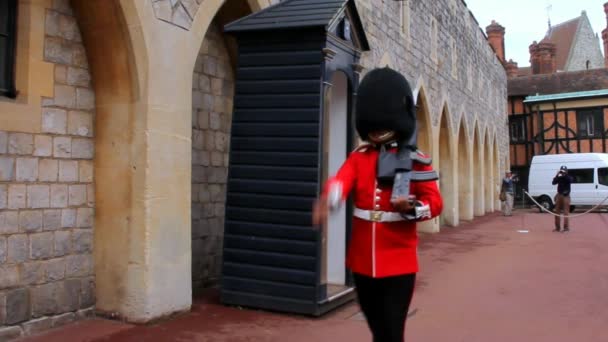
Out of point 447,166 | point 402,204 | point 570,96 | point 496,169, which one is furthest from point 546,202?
point 402,204

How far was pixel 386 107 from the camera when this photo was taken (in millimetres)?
3004

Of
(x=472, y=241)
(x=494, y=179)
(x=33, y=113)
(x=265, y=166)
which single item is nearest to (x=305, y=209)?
(x=265, y=166)

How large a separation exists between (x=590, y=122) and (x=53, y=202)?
97.5ft

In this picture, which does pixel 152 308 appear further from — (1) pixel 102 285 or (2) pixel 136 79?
(2) pixel 136 79

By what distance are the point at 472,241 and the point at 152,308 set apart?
869cm

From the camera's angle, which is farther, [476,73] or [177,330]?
[476,73]

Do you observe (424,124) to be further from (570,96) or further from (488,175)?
(570,96)

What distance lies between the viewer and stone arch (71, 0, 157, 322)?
16.1ft

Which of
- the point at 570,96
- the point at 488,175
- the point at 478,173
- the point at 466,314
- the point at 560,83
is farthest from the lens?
the point at 560,83

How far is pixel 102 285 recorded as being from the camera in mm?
5109

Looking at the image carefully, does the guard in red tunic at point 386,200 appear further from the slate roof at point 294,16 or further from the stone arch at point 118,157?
the stone arch at point 118,157

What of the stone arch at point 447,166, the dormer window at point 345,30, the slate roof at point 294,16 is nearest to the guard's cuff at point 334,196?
the slate roof at point 294,16

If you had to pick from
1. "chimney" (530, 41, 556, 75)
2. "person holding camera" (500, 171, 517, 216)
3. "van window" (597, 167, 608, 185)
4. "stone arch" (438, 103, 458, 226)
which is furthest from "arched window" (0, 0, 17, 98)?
"chimney" (530, 41, 556, 75)

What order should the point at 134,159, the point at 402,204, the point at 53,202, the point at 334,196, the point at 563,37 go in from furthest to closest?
1. the point at 563,37
2. the point at 134,159
3. the point at 53,202
4. the point at 334,196
5. the point at 402,204
